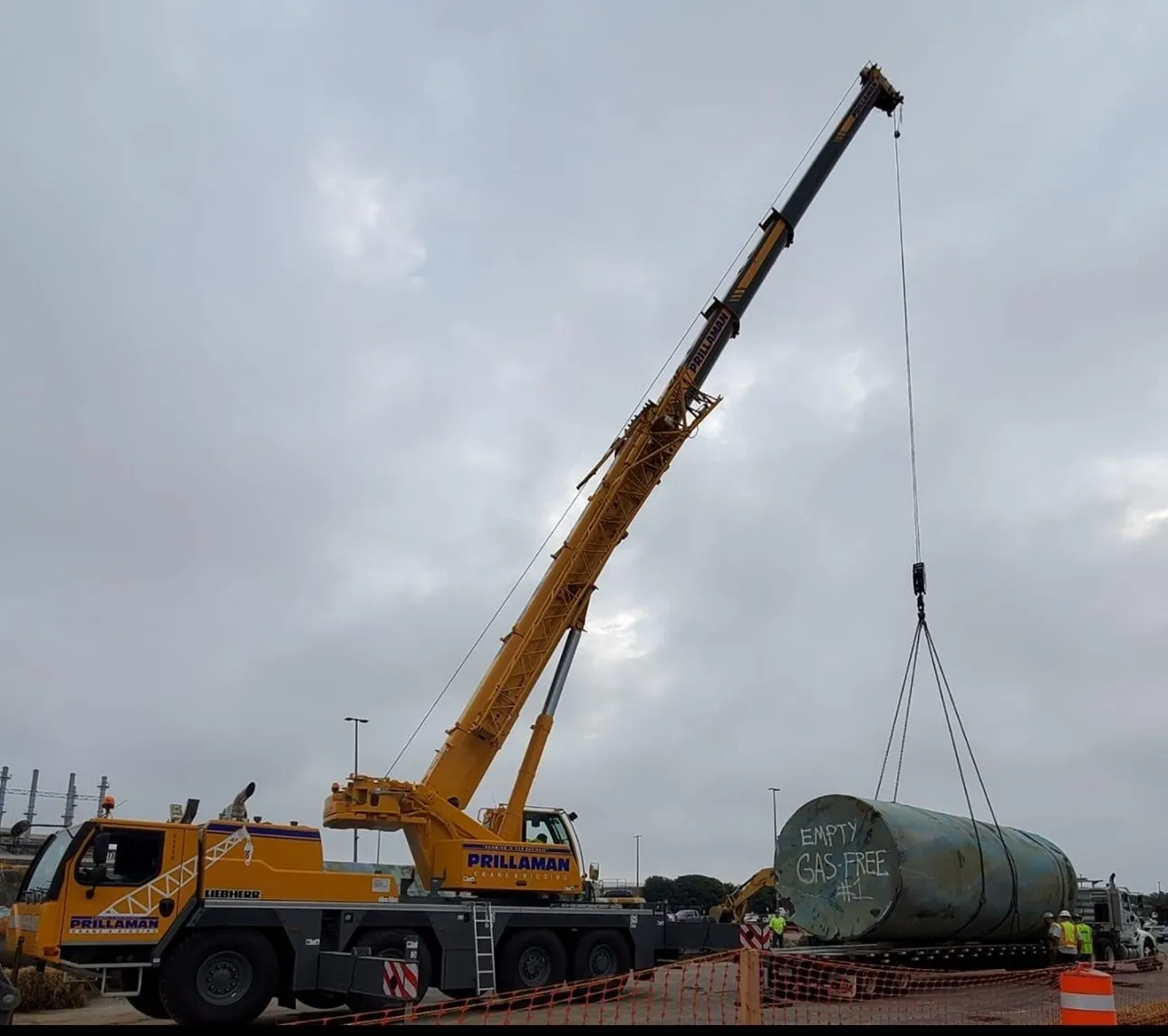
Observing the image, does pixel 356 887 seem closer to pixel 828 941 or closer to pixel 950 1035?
pixel 828 941

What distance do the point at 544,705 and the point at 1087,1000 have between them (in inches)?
427

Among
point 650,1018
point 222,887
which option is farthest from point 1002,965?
point 222,887

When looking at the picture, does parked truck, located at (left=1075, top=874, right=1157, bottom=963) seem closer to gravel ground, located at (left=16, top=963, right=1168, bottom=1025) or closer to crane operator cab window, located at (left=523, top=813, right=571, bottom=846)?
gravel ground, located at (left=16, top=963, right=1168, bottom=1025)

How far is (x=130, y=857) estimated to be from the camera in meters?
12.9

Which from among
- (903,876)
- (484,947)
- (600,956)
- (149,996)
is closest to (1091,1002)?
(903,876)

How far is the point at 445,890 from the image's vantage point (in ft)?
51.0

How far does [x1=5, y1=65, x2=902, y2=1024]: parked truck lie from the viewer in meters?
12.6

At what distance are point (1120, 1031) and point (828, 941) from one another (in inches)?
427

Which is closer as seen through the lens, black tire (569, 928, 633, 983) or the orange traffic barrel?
the orange traffic barrel

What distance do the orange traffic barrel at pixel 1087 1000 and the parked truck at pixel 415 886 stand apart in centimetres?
793

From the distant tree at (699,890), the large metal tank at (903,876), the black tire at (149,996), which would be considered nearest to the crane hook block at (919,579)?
the large metal tank at (903,876)

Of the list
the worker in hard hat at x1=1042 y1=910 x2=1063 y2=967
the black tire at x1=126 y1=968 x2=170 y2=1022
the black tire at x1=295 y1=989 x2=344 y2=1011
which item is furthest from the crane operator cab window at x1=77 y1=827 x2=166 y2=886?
the worker in hard hat at x1=1042 y1=910 x2=1063 y2=967

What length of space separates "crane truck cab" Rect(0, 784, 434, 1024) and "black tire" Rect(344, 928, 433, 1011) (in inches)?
1.0

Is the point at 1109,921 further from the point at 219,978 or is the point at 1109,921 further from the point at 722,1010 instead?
the point at 219,978
